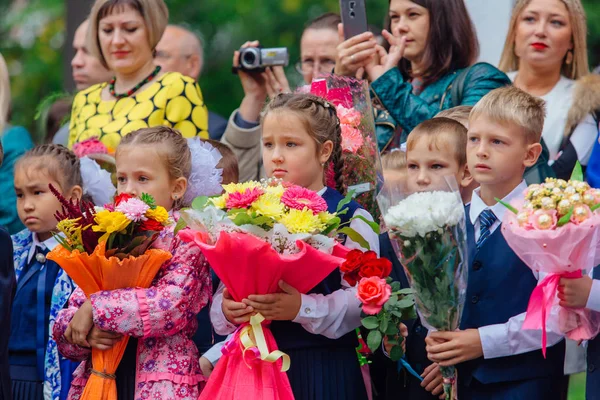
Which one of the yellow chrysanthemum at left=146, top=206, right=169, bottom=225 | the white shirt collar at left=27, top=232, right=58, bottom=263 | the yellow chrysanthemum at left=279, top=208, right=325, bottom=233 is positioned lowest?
the white shirt collar at left=27, top=232, right=58, bottom=263

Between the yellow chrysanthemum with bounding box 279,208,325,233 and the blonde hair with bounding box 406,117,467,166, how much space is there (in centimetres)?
102

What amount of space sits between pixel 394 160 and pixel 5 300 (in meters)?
2.11

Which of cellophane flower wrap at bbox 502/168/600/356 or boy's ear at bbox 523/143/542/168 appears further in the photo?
boy's ear at bbox 523/143/542/168

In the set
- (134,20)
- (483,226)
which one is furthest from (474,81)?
(134,20)

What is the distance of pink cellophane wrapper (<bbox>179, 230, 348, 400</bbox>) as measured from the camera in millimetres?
4219

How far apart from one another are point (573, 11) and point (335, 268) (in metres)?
2.48

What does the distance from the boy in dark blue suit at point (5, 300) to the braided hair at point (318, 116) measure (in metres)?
1.33

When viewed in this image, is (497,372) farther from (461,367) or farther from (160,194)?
(160,194)

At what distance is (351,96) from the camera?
5.34 metres

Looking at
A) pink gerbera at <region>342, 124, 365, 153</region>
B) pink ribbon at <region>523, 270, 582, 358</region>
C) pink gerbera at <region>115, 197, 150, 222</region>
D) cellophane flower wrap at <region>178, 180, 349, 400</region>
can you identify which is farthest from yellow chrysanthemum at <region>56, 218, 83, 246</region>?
pink ribbon at <region>523, 270, 582, 358</region>

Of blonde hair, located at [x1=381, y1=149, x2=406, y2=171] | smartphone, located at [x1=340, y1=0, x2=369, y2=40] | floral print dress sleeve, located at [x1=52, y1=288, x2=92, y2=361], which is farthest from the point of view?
smartphone, located at [x1=340, y1=0, x2=369, y2=40]

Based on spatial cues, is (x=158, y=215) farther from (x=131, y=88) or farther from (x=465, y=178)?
(x=131, y=88)

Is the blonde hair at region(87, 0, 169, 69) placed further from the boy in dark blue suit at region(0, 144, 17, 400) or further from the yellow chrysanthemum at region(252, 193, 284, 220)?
the yellow chrysanthemum at region(252, 193, 284, 220)

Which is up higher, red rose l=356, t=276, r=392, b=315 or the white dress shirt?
red rose l=356, t=276, r=392, b=315
